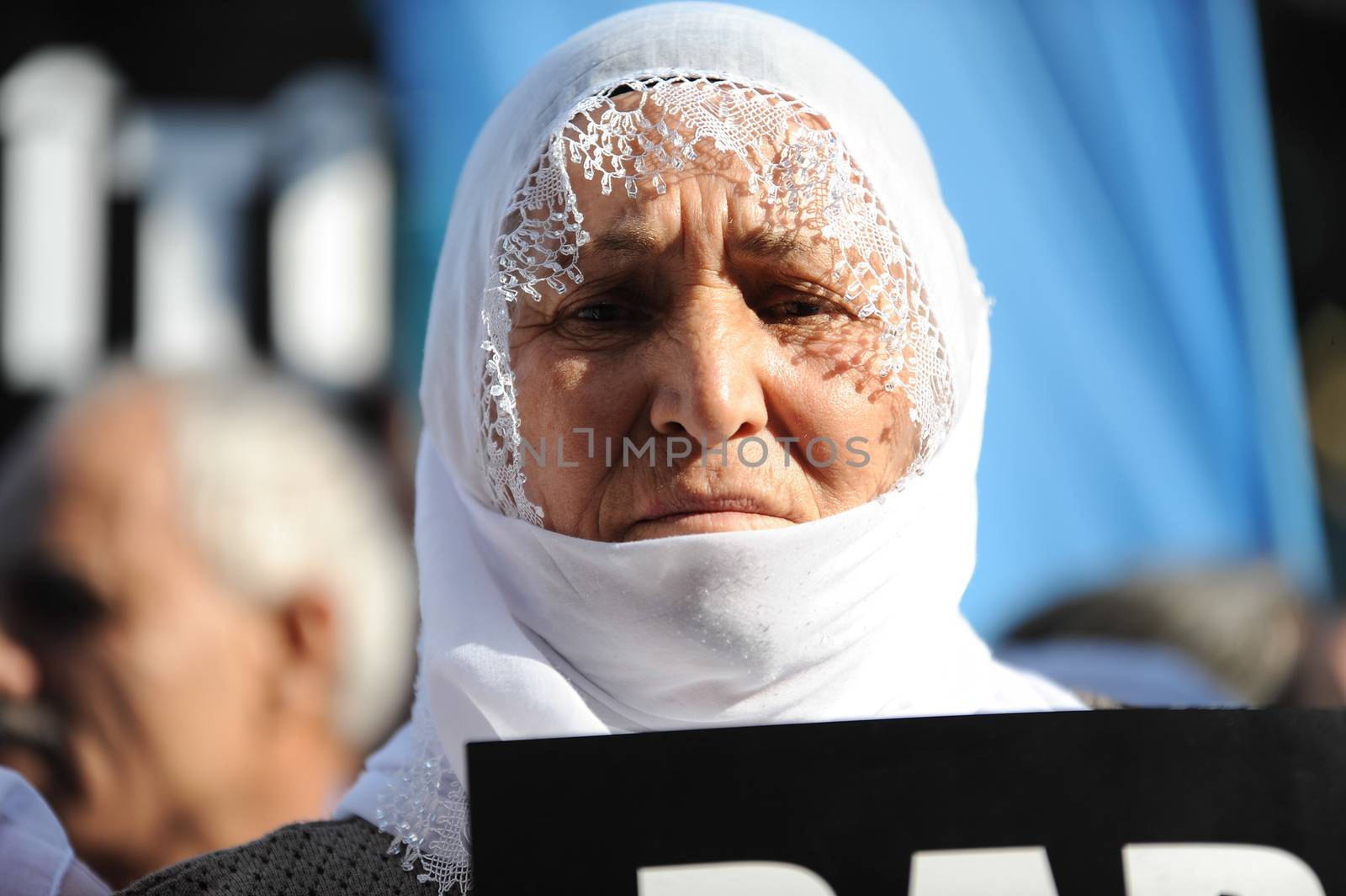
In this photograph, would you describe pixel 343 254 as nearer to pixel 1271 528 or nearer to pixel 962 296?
pixel 962 296

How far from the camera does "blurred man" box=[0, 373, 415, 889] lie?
10.6 feet

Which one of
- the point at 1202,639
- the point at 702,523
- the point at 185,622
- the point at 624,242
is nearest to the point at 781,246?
the point at 624,242

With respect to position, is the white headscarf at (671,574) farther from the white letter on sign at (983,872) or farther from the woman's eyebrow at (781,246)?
the white letter on sign at (983,872)

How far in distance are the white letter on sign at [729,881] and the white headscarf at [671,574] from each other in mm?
299

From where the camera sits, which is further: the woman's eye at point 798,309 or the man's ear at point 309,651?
the man's ear at point 309,651

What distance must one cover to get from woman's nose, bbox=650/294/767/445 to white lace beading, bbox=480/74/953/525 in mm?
154

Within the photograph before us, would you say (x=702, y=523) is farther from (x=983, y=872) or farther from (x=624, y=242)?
(x=983, y=872)

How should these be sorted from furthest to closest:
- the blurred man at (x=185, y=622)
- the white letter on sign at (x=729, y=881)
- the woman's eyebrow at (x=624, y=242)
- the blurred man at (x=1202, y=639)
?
the blurred man at (x=1202, y=639) → the blurred man at (x=185, y=622) → the woman's eyebrow at (x=624, y=242) → the white letter on sign at (x=729, y=881)

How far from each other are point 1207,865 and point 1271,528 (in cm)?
359

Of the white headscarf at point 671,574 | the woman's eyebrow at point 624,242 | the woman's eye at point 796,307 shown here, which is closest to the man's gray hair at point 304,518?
the white headscarf at point 671,574

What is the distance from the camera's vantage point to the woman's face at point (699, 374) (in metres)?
1.63

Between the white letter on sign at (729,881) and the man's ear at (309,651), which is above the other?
the man's ear at (309,651)

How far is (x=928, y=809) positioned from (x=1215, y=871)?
1.02 feet

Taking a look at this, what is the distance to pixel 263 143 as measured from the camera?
411cm
